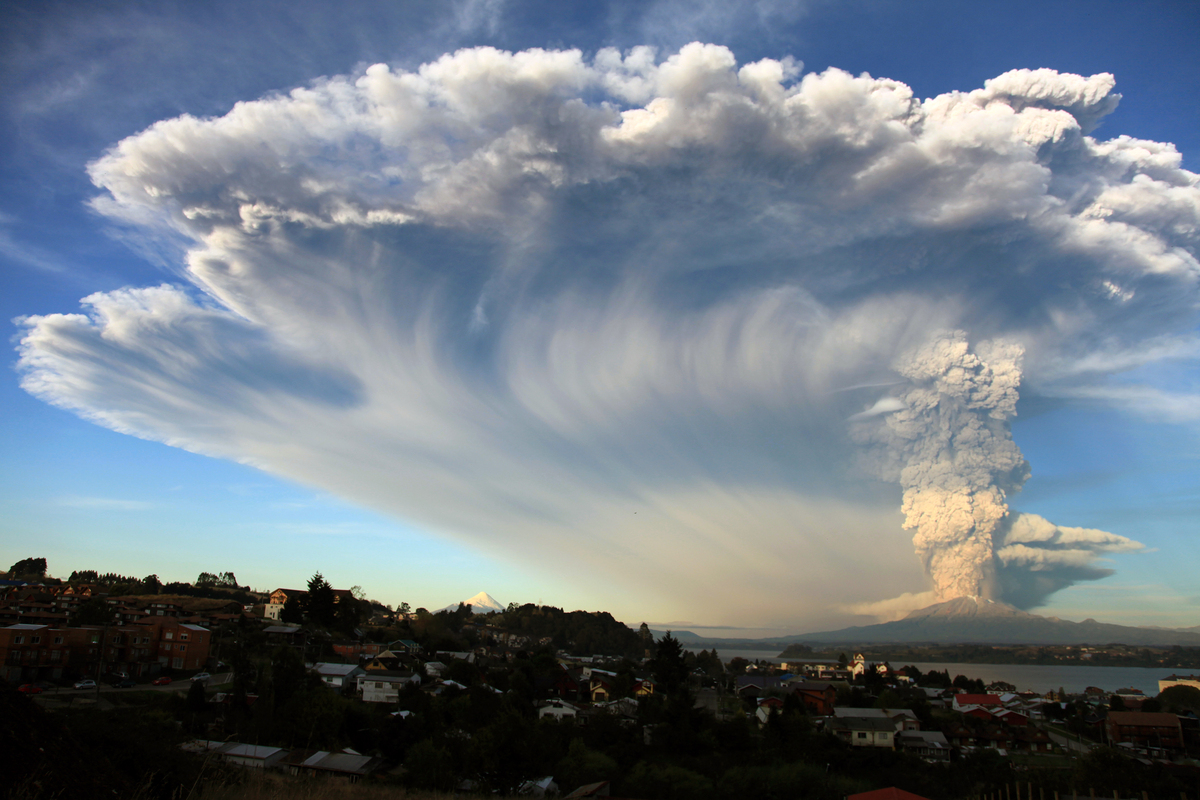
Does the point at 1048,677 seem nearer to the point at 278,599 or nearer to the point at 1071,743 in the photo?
the point at 1071,743

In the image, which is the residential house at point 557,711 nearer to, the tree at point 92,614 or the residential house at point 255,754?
the residential house at point 255,754

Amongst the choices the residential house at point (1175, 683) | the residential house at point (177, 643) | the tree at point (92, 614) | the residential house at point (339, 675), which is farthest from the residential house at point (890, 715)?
the tree at point (92, 614)

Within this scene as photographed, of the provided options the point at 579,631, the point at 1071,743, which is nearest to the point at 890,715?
the point at 1071,743

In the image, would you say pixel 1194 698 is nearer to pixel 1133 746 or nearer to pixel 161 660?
pixel 1133 746

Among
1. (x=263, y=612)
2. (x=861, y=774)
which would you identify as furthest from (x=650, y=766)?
(x=263, y=612)

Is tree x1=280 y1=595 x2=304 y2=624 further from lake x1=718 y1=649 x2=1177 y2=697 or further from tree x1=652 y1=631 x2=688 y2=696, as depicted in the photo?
lake x1=718 y1=649 x2=1177 y2=697

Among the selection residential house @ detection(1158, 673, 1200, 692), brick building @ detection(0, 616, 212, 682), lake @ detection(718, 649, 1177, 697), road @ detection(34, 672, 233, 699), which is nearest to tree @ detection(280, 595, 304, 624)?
brick building @ detection(0, 616, 212, 682)
